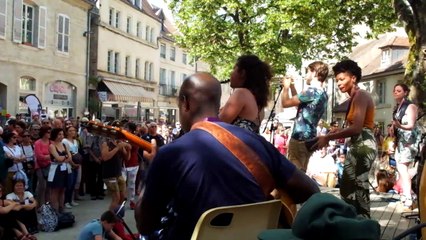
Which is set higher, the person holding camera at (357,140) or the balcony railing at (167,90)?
the balcony railing at (167,90)

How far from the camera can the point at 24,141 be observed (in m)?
10.2

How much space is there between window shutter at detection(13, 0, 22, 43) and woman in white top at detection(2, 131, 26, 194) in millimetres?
14231

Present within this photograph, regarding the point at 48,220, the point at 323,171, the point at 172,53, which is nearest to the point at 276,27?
the point at 323,171

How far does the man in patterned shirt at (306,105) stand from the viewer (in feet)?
17.9

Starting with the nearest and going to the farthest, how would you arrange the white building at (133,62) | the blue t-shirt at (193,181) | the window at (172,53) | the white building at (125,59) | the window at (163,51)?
the blue t-shirt at (193,181), the white building at (125,59), the white building at (133,62), the window at (163,51), the window at (172,53)

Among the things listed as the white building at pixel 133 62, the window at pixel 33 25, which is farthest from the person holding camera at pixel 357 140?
the white building at pixel 133 62

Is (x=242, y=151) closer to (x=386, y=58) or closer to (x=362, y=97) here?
(x=362, y=97)

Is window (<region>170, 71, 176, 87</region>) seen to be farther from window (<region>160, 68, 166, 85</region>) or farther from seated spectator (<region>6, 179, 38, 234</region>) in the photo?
seated spectator (<region>6, 179, 38, 234</region>)

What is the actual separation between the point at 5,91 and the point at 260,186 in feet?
72.7

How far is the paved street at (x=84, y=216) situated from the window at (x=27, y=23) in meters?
14.2

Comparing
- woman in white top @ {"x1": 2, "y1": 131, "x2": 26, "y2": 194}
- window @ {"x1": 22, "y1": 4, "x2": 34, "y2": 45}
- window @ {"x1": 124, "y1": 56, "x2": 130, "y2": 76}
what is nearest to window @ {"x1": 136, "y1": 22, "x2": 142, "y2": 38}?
window @ {"x1": 124, "y1": 56, "x2": 130, "y2": 76}

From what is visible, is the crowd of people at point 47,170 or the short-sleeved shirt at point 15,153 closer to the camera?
the crowd of people at point 47,170

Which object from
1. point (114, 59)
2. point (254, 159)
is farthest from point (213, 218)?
→ point (114, 59)

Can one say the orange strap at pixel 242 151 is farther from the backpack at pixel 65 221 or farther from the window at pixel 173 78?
the window at pixel 173 78
